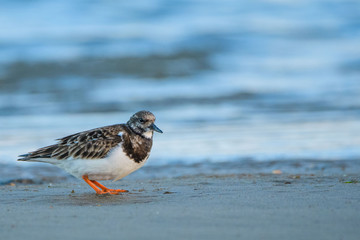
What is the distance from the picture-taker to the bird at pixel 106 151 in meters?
4.12

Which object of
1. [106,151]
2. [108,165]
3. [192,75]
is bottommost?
[108,165]

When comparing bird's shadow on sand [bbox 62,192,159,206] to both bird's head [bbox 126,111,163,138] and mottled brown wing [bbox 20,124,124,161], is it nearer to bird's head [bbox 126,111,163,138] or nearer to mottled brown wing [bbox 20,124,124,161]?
mottled brown wing [bbox 20,124,124,161]

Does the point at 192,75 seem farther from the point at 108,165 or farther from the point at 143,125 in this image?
the point at 108,165

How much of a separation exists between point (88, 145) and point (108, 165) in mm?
218

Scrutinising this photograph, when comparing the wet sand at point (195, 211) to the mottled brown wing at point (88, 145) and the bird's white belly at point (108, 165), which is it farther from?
the mottled brown wing at point (88, 145)

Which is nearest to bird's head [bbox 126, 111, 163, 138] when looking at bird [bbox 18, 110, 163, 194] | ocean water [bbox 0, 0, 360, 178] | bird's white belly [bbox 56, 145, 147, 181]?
bird [bbox 18, 110, 163, 194]

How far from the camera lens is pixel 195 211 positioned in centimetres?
327

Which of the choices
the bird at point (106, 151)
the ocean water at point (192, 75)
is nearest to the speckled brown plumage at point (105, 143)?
the bird at point (106, 151)

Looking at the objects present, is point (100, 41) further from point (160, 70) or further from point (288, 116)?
point (288, 116)

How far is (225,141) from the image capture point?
747 cm

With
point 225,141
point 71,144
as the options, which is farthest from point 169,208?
point 225,141

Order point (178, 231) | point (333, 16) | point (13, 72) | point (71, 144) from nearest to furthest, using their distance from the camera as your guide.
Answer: point (178, 231) < point (71, 144) < point (13, 72) < point (333, 16)

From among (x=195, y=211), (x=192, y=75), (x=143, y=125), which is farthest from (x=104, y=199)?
(x=192, y=75)

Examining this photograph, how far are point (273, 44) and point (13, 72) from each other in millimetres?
8382
